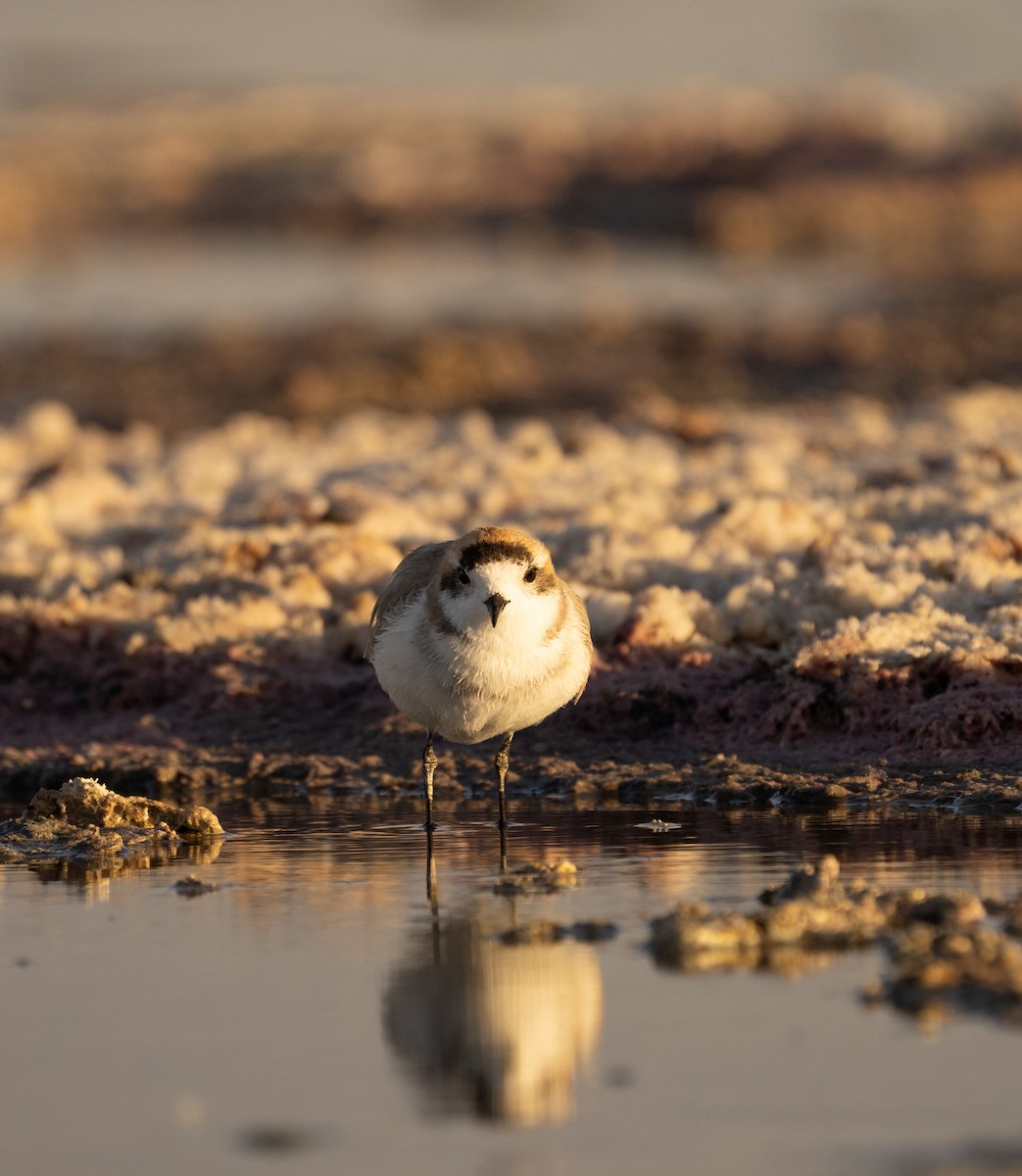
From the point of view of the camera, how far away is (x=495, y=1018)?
7.59 metres

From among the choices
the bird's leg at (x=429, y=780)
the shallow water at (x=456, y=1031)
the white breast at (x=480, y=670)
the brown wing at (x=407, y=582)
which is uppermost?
the brown wing at (x=407, y=582)

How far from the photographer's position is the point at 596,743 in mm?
12992

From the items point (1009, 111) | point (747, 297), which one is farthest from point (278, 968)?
point (1009, 111)

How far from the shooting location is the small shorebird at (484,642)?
10.4 m

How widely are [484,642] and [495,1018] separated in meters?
3.10

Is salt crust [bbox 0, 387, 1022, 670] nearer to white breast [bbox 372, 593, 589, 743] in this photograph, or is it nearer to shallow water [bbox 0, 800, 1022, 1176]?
white breast [bbox 372, 593, 589, 743]

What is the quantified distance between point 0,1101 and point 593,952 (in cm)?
243

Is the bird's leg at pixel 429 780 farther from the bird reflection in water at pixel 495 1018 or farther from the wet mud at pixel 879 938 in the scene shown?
the wet mud at pixel 879 938

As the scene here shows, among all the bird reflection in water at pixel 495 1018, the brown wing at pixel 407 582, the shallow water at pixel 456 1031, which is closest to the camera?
the shallow water at pixel 456 1031

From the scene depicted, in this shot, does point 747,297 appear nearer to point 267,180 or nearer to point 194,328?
point 194,328

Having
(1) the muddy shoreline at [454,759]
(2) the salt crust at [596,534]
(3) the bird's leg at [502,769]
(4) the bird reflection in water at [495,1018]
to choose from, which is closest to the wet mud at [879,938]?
(4) the bird reflection in water at [495,1018]

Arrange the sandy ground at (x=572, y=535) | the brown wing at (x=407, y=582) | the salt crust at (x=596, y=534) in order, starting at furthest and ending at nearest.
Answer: the salt crust at (x=596, y=534) → the sandy ground at (x=572, y=535) → the brown wing at (x=407, y=582)

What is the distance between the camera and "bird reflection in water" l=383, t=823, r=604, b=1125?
22.2ft

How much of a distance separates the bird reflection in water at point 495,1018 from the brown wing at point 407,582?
98.6 inches
